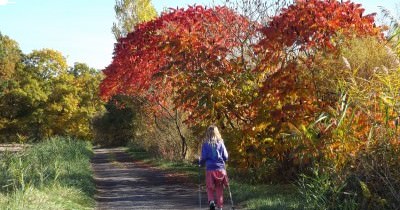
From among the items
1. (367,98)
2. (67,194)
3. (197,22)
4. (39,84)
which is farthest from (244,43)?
(39,84)

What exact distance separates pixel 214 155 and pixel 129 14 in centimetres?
2868

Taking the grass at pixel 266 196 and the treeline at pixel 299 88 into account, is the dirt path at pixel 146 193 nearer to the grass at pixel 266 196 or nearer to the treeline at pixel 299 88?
the grass at pixel 266 196

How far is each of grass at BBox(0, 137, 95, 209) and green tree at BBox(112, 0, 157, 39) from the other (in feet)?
57.4

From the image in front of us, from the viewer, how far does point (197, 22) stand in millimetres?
19016

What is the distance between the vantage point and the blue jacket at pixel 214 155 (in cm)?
1098

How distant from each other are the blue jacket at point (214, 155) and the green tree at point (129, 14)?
88.2ft

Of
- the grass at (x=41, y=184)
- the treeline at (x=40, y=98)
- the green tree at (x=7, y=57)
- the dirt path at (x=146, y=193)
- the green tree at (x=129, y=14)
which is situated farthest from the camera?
the treeline at (x=40, y=98)

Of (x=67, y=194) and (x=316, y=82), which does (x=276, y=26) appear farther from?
(x=67, y=194)

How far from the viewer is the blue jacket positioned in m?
11.0

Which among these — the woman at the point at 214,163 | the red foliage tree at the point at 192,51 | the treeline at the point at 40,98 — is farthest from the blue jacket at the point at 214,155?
the treeline at the point at 40,98

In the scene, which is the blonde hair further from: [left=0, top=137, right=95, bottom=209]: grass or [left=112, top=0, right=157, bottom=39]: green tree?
[left=112, top=0, right=157, bottom=39]: green tree

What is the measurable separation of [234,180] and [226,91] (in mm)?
3116

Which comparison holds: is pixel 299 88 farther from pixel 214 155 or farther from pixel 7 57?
pixel 7 57

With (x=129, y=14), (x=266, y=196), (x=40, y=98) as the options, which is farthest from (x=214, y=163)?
(x=40, y=98)
